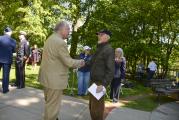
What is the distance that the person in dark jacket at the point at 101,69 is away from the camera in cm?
729

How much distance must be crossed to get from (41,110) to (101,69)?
98.9 inches

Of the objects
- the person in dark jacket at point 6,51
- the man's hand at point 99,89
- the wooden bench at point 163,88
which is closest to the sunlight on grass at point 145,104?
the wooden bench at point 163,88

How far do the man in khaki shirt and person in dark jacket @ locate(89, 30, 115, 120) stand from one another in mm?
601

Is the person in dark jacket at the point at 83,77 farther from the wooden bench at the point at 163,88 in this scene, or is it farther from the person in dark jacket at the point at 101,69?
the person in dark jacket at the point at 101,69

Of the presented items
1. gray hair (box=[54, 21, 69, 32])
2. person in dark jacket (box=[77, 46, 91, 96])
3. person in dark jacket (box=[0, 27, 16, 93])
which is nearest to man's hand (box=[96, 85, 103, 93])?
gray hair (box=[54, 21, 69, 32])

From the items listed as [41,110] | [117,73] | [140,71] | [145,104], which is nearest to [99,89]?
[41,110]

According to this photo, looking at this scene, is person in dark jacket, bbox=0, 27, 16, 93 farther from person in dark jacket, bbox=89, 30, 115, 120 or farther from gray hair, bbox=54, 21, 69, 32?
gray hair, bbox=54, 21, 69, 32

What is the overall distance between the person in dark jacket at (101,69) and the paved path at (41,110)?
1.54 m

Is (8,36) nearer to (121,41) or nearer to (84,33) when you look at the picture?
(121,41)

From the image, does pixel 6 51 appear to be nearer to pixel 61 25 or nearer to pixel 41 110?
pixel 41 110

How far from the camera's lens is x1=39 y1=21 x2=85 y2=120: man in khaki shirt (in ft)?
22.4

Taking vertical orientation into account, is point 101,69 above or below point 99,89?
above

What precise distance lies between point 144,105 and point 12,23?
15132 millimetres

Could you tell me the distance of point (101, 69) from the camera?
24.4ft
